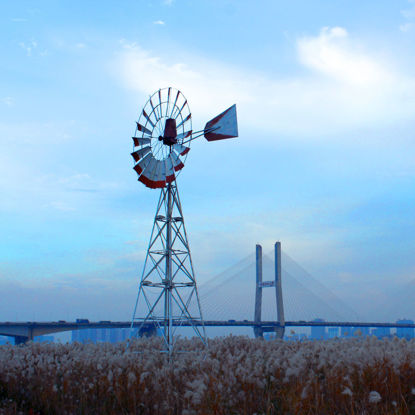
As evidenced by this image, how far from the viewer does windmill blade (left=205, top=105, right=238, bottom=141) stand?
20.2m

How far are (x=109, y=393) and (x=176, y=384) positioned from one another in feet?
5.12

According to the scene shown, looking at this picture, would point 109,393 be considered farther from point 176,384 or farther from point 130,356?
point 130,356

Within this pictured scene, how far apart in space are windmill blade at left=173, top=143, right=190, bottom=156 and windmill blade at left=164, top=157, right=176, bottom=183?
1.99 feet

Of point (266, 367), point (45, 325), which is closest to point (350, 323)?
point (45, 325)

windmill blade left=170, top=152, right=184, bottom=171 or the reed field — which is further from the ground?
windmill blade left=170, top=152, right=184, bottom=171

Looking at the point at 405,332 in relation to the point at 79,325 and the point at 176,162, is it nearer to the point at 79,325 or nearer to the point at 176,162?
the point at 79,325

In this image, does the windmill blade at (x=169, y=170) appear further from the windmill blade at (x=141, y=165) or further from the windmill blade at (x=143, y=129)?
the windmill blade at (x=143, y=129)

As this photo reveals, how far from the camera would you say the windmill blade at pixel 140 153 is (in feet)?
66.5

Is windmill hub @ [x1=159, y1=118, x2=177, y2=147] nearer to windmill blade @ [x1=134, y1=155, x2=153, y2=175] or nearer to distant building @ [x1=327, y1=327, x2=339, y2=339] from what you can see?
windmill blade @ [x1=134, y1=155, x2=153, y2=175]

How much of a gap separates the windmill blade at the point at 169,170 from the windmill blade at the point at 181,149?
1.99ft

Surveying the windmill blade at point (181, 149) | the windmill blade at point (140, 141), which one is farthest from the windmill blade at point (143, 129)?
the windmill blade at point (181, 149)

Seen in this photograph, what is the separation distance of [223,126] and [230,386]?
13.0 metres

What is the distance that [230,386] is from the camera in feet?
31.4

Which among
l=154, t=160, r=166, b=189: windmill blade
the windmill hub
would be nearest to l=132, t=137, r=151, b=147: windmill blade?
the windmill hub
